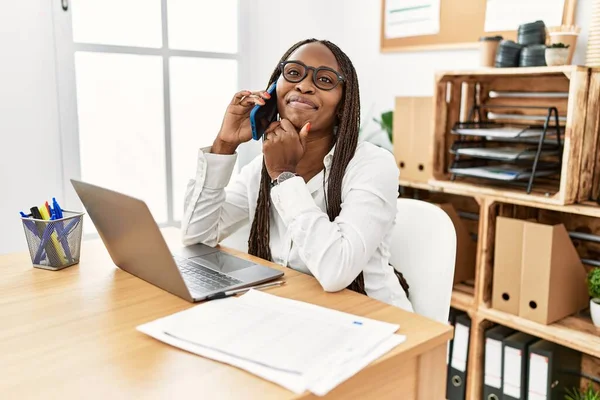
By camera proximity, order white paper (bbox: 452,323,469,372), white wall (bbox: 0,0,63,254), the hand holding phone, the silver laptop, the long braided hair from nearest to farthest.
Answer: the silver laptop < the long braided hair < the hand holding phone < white paper (bbox: 452,323,469,372) < white wall (bbox: 0,0,63,254)

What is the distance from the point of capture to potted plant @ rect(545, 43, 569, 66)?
68.7 inches

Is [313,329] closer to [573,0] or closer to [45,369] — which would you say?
[45,369]

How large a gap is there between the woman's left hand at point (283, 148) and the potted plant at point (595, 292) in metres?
1.05

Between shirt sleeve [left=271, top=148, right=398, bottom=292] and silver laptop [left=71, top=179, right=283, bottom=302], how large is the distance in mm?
102

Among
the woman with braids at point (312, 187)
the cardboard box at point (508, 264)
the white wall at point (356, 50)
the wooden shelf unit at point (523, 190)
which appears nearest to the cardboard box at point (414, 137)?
the wooden shelf unit at point (523, 190)

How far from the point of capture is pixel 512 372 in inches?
76.4

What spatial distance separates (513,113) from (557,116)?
28cm

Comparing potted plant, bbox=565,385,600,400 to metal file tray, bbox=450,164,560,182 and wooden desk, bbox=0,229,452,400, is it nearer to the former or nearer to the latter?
metal file tray, bbox=450,164,560,182

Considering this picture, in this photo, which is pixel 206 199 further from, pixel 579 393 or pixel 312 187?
pixel 579 393

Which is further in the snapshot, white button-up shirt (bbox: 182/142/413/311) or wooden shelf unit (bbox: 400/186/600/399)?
wooden shelf unit (bbox: 400/186/600/399)

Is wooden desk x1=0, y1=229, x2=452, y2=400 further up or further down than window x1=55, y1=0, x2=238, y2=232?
further down

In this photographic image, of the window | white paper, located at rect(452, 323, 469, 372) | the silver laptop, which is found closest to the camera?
the silver laptop

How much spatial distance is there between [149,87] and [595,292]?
206 centimetres

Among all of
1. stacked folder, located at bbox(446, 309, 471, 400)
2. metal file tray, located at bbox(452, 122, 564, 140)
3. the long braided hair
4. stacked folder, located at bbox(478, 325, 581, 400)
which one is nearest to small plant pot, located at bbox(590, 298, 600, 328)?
stacked folder, located at bbox(478, 325, 581, 400)
